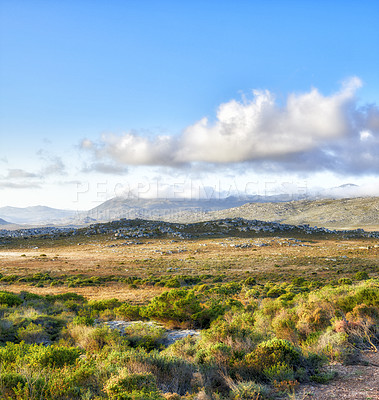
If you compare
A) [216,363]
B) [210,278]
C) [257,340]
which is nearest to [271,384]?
[216,363]

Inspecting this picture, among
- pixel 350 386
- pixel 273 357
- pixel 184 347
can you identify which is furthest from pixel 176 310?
pixel 350 386

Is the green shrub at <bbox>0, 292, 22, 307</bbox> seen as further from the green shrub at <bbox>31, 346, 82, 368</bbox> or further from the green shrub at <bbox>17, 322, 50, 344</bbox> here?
the green shrub at <bbox>31, 346, 82, 368</bbox>

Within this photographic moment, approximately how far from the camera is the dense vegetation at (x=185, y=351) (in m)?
5.47

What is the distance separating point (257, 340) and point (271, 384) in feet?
8.06

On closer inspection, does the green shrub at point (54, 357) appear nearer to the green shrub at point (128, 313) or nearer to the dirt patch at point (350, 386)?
the dirt patch at point (350, 386)

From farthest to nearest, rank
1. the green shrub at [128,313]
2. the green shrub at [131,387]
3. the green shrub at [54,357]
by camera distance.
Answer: the green shrub at [128,313]
the green shrub at [54,357]
the green shrub at [131,387]

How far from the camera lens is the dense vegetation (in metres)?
5.47

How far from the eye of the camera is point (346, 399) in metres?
5.37

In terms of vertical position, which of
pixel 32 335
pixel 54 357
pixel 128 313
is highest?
pixel 54 357

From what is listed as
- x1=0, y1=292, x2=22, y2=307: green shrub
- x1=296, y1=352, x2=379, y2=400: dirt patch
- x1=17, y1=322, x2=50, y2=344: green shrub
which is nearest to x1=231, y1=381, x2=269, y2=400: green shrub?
x1=296, y1=352, x2=379, y2=400: dirt patch

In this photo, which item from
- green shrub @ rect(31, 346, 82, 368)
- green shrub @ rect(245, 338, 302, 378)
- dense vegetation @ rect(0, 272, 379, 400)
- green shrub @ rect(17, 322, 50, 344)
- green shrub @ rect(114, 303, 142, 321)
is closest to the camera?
dense vegetation @ rect(0, 272, 379, 400)

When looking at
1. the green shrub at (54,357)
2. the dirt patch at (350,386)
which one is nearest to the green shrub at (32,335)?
the green shrub at (54,357)

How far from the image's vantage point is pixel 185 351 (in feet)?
26.7

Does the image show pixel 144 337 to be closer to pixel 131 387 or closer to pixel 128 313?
pixel 128 313
